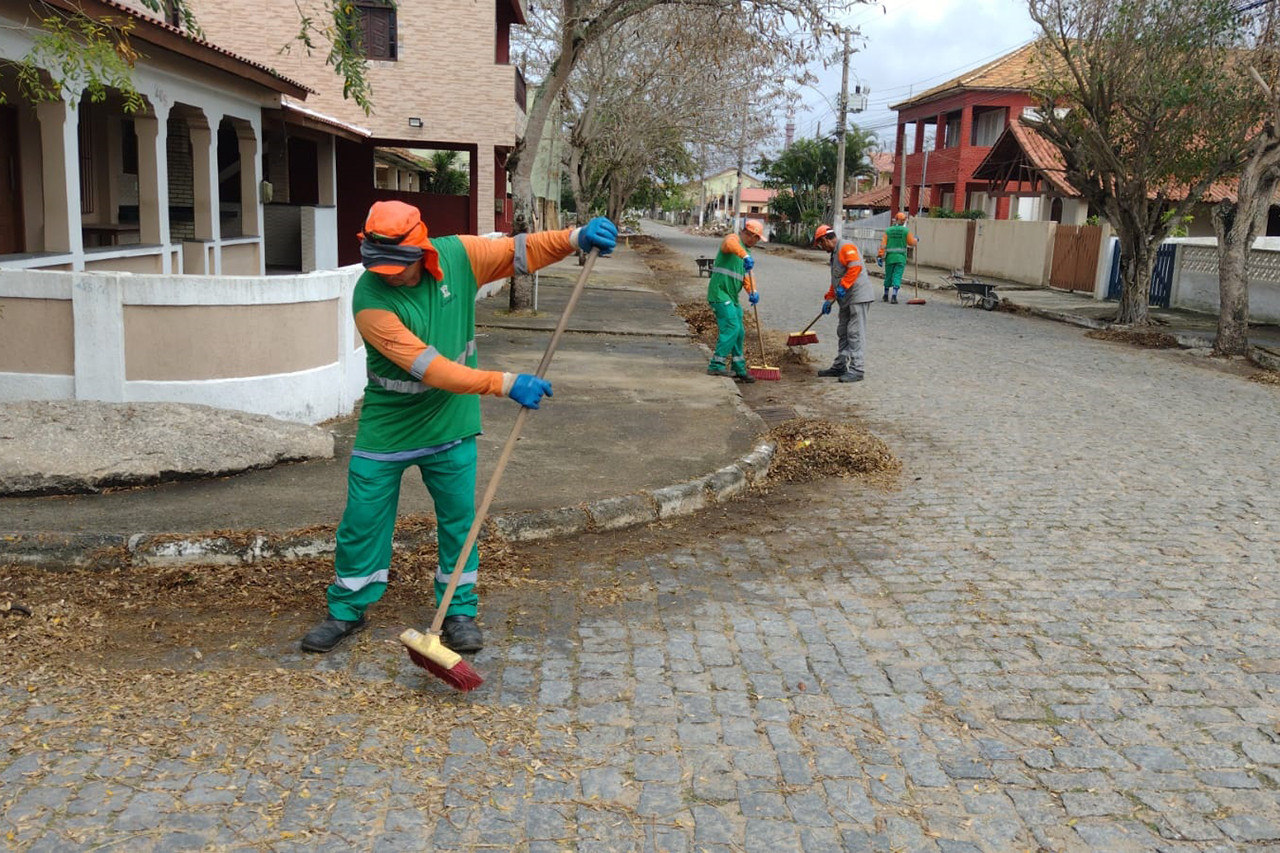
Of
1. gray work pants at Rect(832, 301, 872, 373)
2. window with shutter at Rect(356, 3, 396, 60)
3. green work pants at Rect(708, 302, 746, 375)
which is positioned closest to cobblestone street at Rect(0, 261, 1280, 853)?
green work pants at Rect(708, 302, 746, 375)

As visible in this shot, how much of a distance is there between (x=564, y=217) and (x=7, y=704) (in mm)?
56032

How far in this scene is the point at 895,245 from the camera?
2139 centimetres

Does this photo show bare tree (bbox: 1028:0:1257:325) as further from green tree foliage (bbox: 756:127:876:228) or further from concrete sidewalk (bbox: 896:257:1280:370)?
green tree foliage (bbox: 756:127:876:228)

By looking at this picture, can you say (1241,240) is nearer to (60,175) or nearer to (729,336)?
(729,336)

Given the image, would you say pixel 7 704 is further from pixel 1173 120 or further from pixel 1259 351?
pixel 1173 120

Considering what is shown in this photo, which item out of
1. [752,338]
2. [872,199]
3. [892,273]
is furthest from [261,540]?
[872,199]

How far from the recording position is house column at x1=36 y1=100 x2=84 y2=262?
30.5ft

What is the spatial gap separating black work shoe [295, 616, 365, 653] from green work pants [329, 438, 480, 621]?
35mm

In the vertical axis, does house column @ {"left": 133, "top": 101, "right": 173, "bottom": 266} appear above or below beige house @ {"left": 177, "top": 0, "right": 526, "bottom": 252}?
below

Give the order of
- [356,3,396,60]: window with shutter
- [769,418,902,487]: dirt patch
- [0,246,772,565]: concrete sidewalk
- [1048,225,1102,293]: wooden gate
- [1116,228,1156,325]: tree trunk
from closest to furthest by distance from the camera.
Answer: [0,246,772,565]: concrete sidewalk < [769,418,902,487]: dirt patch < [1116,228,1156,325]: tree trunk < [356,3,396,60]: window with shutter < [1048,225,1102,293]: wooden gate

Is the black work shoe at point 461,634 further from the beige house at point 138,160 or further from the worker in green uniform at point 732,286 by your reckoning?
the worker in green uniform at point 732,286

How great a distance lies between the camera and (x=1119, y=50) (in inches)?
664

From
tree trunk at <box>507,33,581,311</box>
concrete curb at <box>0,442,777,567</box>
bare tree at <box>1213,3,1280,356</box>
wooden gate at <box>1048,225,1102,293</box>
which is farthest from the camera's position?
wooden gate at <box>1048,225,1102,293</box>

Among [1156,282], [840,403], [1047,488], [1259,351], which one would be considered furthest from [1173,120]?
[1047,488]
